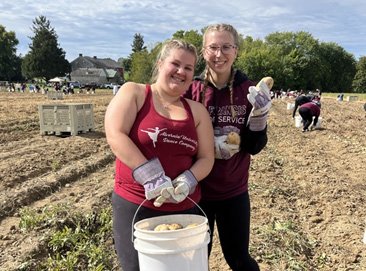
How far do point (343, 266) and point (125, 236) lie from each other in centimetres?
245

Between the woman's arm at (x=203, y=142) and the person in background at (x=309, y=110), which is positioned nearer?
the woman's arm at (x=203, y=142)

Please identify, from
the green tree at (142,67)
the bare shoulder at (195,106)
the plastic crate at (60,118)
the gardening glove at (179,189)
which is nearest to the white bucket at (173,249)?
the gardening glove at (179,189)

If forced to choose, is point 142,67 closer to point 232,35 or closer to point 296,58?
point 296,58

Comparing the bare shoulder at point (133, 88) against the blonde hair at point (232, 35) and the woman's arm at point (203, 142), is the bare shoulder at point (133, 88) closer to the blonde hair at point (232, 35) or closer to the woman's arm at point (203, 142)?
the woman's arm at point (203, 142)

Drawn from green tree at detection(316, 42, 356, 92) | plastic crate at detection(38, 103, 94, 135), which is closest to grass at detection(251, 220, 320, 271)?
plastic crate at detection(38, 103, 94, 135)

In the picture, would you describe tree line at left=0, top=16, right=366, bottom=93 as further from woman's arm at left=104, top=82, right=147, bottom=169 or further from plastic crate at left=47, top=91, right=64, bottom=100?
woman's arm at left=104, top=82, right=147, bottom=169

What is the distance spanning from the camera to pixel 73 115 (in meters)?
9.13

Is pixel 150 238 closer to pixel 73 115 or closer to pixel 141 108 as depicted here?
pixel 141 108

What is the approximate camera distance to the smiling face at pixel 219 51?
6.33ft

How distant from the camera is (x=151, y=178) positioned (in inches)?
62.2

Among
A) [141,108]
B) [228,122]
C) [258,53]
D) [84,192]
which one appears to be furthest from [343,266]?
[258,53]

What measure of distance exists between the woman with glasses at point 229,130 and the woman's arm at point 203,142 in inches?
4.8

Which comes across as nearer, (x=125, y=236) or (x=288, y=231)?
(x=125, y=236)

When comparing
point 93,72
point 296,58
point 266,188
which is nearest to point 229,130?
point 266,188
